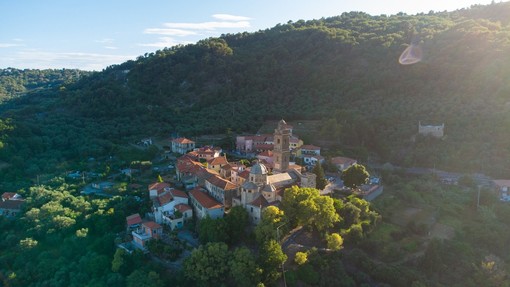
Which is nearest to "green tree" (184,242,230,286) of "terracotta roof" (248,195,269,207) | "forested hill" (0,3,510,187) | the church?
"terracotta roof" (248,195,269,207)

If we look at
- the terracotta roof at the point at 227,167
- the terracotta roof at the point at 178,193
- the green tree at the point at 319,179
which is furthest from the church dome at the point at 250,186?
the terracotta roof at the point at 227,167

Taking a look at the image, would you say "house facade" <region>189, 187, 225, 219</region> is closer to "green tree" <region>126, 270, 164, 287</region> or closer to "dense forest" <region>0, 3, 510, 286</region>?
"dense forest" <region>0, 3, 510, 286</region>

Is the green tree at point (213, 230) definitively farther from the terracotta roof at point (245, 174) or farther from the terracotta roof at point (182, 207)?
the terracotta roof at point (245, 174)

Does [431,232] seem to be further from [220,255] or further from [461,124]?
[461,124]

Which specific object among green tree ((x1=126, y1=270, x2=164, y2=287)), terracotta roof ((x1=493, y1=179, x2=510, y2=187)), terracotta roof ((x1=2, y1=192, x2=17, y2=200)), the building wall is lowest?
green tree ((x1=126, y1=270, x2=164, y2=287))

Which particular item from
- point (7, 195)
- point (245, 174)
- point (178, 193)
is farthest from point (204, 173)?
point (7, 195)

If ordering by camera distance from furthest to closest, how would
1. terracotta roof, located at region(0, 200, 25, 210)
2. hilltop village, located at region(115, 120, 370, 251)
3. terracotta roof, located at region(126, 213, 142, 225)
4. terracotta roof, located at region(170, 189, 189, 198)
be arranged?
1. terracotta roof, located at region(0, 200, 25, 210)
2. terracotta roof, located at region(170, 189, 189, 198)
3. terracotta roof, located at region(126, 213, 142, 225)
4. hilltop village, located at region(115, 120, 370, 251)

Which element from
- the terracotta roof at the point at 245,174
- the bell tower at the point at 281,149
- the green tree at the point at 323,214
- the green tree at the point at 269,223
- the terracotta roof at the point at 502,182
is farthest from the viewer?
the terracotta roof at the point at 502,182
